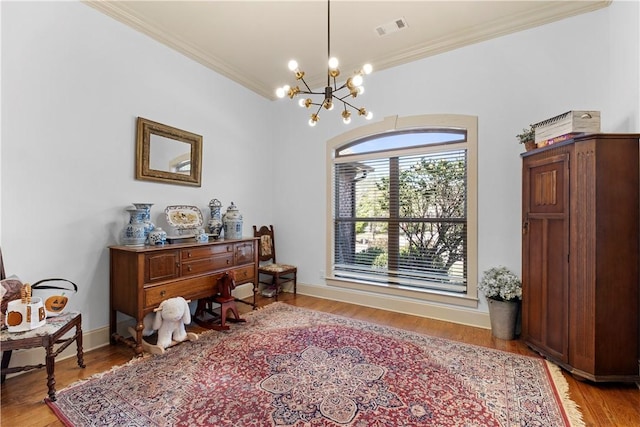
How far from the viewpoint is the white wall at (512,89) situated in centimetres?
268

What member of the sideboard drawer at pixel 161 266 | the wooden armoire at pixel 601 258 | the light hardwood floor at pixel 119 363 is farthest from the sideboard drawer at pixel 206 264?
the wooden armoire at pixel 601 258

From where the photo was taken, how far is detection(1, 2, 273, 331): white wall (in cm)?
232

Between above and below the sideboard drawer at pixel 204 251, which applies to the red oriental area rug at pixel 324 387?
below

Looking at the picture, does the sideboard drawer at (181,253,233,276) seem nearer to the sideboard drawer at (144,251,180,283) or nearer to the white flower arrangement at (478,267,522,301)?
the sideboard drawer at (144,251,180,283)

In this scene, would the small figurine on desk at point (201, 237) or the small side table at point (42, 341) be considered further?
the small figurine on desk at point (201, 237)

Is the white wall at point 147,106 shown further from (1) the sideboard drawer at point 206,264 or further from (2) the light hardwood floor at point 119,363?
(1) the sideboard drawer at point 206,264

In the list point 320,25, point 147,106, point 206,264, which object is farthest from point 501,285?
point 147,106

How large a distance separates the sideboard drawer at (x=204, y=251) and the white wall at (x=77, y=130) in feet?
2.03

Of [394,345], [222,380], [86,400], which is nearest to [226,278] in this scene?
[222,380]

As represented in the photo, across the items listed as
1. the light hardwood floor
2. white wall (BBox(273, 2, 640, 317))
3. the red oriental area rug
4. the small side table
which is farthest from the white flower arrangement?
the small side table

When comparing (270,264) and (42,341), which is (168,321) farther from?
(270,264)

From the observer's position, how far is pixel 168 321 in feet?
9.02

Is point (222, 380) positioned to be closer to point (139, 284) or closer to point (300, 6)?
point (139, 284)

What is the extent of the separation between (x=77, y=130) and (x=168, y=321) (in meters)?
1.95
